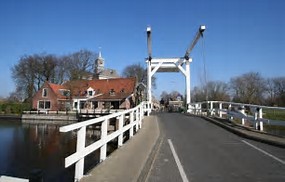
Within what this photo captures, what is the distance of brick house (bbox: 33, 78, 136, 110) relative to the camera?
2170 inches

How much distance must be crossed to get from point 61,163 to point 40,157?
2431mm

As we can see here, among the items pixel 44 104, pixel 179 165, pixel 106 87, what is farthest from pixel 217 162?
pixel 44 104

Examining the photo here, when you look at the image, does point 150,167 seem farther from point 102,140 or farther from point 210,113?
point 210,113

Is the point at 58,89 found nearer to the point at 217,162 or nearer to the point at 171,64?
the point at 171,64

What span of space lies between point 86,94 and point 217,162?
5474cm

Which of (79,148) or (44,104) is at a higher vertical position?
(44,104)

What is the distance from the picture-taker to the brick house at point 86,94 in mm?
55122

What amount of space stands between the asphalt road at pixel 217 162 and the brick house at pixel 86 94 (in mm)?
43202

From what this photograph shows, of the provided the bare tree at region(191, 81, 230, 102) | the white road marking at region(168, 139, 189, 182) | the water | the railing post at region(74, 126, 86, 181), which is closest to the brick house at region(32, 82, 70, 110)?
the bare tree at region(191, 81, 230, 102)

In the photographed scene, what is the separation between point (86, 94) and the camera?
6100 centimetres

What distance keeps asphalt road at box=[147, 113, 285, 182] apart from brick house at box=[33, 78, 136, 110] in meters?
43.2

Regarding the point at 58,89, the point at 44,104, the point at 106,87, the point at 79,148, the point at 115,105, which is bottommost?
the point at 79,148

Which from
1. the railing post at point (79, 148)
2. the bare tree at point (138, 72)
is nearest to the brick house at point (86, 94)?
the bare tree at point (138, 72)

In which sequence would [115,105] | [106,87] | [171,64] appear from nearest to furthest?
[171,64] < [115,105] < [106,87]
